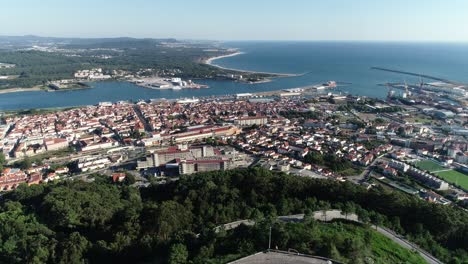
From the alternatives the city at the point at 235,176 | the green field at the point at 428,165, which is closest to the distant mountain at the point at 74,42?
the city at the point at 235,176

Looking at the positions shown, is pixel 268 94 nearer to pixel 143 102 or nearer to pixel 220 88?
pixel 220 88

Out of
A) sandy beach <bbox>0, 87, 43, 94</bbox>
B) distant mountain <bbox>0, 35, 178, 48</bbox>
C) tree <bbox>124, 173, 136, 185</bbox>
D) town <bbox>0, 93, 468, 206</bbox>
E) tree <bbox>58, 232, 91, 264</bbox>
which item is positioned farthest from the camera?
distant mountain <bbox>0, 35, 178, 48</bbox>

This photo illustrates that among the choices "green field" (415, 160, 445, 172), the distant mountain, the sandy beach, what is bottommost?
the sandy beach

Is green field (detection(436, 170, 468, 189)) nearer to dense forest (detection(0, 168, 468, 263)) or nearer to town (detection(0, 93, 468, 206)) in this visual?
town (detection(0, 93, 468, 206))

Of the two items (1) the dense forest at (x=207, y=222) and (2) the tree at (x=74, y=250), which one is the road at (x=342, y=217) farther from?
(2) the tree at (x=74, y=250)

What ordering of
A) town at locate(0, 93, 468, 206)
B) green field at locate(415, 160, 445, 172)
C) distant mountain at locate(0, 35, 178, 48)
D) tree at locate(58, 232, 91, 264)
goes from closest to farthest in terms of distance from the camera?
tree at locate(58, 232, 91, 264) → town at locate(0, 93, 468, 206) → green field at locate(415, 160, 445, 172) → distant mountain at locate(0, 35, 178, 48)

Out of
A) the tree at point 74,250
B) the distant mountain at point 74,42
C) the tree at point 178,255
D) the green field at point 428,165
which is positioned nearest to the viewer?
the tree at point 178,255

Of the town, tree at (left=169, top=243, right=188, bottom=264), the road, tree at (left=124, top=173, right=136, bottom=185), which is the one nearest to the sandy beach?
the town
